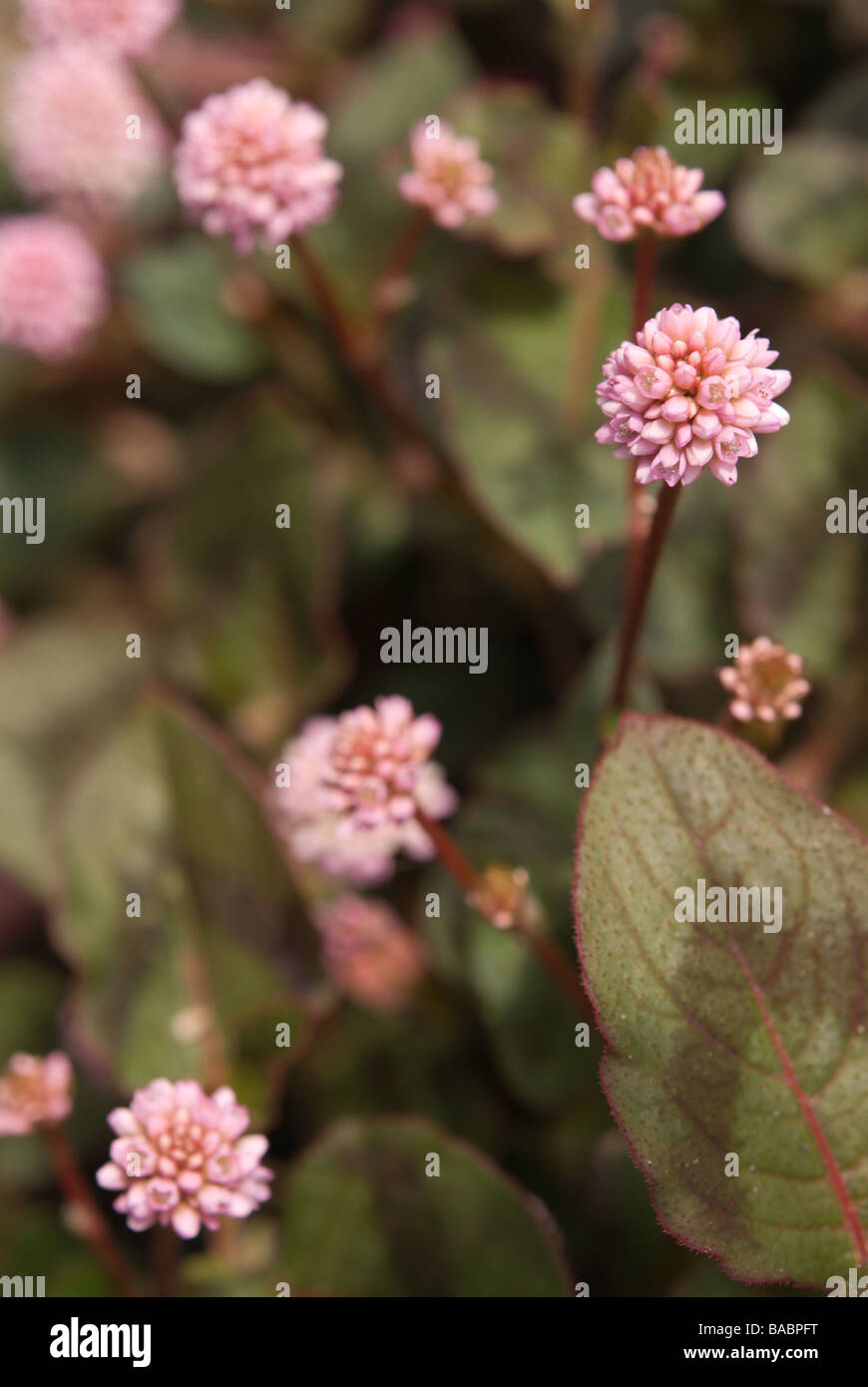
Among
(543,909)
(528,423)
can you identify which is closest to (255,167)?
(528,423)

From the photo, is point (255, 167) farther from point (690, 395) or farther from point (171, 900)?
point (171, 900)

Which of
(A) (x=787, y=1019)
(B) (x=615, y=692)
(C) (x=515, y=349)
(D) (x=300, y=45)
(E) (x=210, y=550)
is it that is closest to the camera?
(A) (x=787, y=1019)

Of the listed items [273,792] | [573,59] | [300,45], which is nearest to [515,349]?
[573,59]

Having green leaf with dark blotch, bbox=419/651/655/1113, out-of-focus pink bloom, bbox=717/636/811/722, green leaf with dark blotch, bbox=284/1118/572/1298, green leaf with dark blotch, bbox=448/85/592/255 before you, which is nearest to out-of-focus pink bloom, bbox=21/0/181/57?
green leaf with dark blotch, bbox=448/85/592/255

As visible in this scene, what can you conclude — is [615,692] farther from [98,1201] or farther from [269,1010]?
[98,1201]

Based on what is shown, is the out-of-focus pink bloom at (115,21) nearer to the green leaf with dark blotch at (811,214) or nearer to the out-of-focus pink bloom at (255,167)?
the out-of-focus pink bloom at (255,167)

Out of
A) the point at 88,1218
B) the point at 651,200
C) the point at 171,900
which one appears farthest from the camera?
the point at 171,900

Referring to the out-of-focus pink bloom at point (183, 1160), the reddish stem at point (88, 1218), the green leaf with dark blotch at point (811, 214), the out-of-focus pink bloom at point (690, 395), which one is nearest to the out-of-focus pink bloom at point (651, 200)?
the out-of-focus pink bloom at point (690, 395)
